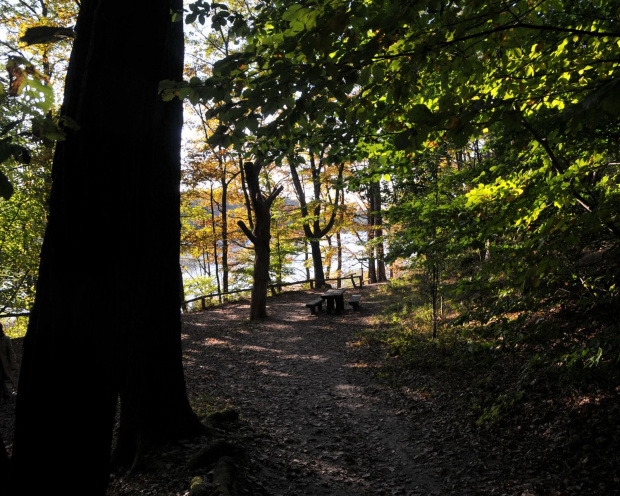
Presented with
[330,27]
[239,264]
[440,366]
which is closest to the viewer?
[330,27]

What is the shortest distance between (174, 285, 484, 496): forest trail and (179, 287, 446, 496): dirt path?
0.5 inches

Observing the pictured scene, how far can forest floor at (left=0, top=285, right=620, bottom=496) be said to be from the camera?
12.8ft

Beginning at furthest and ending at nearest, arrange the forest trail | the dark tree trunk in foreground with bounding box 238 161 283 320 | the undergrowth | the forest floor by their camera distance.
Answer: the dark tree trunk in foreground with bounding box 238 161 283 320
the forest trail
the forest floor
the undergrowth

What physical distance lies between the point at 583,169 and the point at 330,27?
9.27 ft

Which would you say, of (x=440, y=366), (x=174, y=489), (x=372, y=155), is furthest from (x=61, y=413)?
(x=440, y=366)

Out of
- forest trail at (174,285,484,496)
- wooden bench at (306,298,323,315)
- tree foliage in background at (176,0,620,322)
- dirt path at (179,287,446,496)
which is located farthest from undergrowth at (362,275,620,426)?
wooden bench at (306,298,323,315)

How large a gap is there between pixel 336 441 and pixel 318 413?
39.0 inches

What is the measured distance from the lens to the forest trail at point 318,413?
4.35 m

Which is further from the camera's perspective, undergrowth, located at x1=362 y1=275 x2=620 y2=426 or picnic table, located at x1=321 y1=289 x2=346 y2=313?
picnic table, located at x1=321 y1=289 x2=346 y2=313

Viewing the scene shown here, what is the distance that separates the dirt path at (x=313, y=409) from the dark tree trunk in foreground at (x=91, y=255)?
2.41 metres

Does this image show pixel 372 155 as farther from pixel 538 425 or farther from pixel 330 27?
pixel 538 425

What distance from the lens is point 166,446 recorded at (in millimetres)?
4316

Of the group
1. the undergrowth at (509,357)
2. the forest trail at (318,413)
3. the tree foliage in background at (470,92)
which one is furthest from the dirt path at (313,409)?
the tree foliage in background at (470,92)

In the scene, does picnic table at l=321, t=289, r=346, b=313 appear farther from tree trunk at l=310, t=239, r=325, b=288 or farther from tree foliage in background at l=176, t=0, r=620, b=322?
tree foliage in background at l=176, t=0, r=620, b=322
